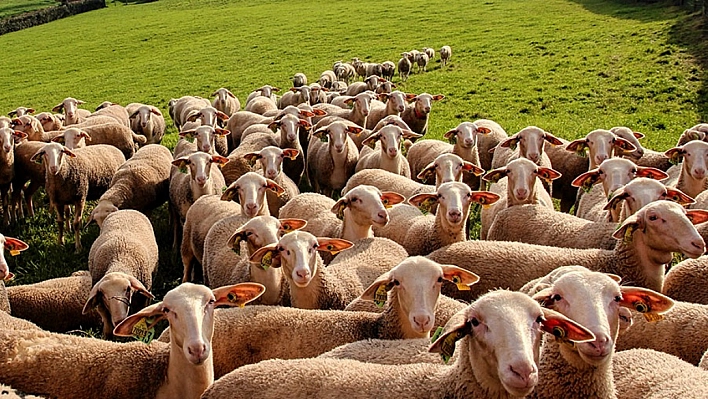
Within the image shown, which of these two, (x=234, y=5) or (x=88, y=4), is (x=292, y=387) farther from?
(x=88, y=4)

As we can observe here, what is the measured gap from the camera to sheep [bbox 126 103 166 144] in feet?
47.6

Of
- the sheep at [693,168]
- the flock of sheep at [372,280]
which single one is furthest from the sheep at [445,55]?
the sheep at [693,168]

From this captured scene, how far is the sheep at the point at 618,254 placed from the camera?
491 centimetres

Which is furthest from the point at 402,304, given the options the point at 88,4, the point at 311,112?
the point at 88,4

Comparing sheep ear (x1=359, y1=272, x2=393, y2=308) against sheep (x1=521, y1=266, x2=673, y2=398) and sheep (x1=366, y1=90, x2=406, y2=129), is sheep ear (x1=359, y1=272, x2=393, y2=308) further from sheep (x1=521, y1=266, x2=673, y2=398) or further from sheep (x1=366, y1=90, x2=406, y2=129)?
sheep (x1=366, y1=90, x2=406, y2=129)

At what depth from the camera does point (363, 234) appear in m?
6.91

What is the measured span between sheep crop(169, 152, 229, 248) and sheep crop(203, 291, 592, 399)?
4936 millimetres

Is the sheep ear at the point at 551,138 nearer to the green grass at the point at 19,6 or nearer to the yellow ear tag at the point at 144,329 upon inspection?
the yellow ear tag at the point at 144,329

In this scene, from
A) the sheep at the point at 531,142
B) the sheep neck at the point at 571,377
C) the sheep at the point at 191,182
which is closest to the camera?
the sheep neck at the point at 571,377

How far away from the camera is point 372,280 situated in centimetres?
591

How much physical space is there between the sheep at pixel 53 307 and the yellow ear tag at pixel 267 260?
2315 mm

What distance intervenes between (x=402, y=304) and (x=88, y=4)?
2406 inches

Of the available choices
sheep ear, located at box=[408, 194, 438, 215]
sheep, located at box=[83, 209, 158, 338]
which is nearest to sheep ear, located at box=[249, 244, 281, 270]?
sheep, located at box=[83, 209, 158, 338]

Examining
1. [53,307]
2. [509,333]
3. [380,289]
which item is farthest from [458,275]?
[53,307]
